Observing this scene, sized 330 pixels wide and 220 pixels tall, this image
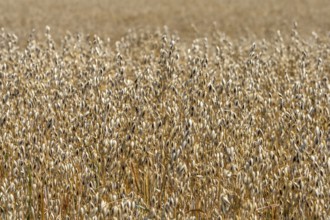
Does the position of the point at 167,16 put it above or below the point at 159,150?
above

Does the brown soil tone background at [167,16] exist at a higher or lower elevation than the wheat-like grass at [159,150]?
higher

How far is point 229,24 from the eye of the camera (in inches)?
902

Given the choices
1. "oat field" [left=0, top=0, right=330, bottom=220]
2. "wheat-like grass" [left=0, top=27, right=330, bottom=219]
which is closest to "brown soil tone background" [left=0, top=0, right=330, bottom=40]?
"oat field" [left=0, top=0, right=330, bottom=220]

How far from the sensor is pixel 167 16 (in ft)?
84.0

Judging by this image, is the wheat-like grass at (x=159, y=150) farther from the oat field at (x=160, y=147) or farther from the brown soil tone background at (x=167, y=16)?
the brown soil tone background at (x=167, y=16)

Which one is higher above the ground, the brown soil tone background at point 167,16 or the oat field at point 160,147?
the brown soil tone background at point 167,16

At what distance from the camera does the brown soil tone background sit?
70.8 ft

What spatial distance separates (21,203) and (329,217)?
191 cm

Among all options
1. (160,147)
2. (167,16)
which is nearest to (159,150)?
(160,147)

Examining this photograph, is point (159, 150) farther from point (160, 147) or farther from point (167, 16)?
point (167, 16)

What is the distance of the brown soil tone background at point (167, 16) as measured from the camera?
850 inches

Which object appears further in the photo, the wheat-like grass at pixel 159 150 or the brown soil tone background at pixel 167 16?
the brown soil tone background at pixel 167 16

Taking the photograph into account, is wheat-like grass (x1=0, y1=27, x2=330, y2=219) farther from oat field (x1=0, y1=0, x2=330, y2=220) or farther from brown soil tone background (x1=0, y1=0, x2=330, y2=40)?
brown soil tone background (x1=0, y1=0, x2=330, y2=40)

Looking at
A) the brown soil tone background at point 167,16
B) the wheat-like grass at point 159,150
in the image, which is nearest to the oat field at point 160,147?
the wheat-like grass at point 159,150
